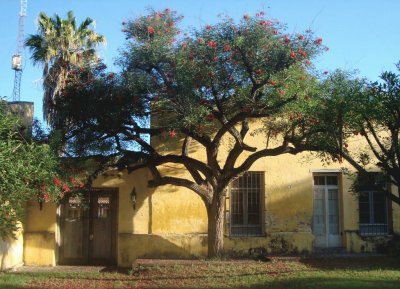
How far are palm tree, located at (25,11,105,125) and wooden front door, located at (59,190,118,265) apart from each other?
266 centimetres

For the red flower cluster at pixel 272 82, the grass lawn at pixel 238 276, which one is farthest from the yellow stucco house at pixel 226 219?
the red flower cluster at pixel 272 82

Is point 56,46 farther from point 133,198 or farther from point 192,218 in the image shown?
point 192,218

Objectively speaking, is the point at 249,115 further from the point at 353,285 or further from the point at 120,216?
the point at 120,216

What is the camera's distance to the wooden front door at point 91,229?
14.3 m

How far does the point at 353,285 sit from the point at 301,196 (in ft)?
16.6

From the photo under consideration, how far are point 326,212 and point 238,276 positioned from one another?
17.1 ft

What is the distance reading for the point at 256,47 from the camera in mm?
9969

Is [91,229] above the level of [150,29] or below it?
below

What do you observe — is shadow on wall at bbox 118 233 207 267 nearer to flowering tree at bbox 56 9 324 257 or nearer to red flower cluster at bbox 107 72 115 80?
flowering tree at bbox 56 9 324 257

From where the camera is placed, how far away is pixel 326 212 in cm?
1506

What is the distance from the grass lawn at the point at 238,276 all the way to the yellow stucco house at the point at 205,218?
1663 millimetres

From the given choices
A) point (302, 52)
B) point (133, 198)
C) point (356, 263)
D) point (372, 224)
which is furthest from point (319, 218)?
point (302, 52)

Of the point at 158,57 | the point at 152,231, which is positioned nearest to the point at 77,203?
the point at 152,231

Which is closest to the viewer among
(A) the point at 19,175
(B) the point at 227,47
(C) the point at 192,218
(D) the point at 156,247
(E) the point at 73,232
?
(A) the point at 19,175
